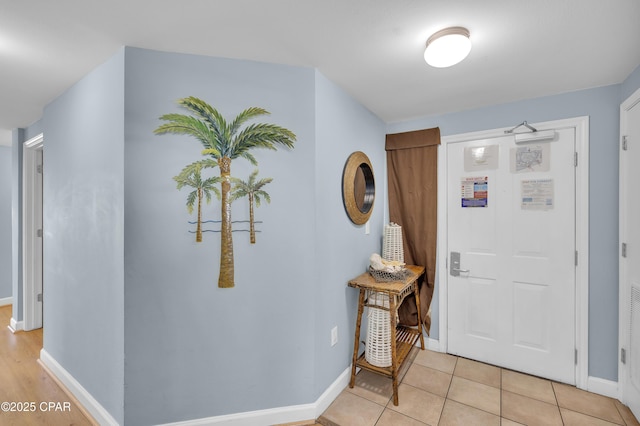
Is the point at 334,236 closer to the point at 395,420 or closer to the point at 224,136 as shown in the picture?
the point at 224,136

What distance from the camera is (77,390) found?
1979 mm

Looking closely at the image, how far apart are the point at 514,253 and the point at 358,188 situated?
1409 millimetres

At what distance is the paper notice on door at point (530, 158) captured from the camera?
87.1 inches

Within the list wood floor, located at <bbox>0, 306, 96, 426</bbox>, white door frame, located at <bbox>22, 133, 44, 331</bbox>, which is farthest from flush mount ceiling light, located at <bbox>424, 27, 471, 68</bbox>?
white door frame, located at <bbox>22, 133, 44, 331</bbox>

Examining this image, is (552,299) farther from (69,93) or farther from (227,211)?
(69,93)

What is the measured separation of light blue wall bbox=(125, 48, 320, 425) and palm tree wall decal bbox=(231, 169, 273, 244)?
4cm

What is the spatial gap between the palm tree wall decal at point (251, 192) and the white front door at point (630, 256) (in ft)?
7.75

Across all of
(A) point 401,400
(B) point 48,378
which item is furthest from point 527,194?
(B) point 48,378

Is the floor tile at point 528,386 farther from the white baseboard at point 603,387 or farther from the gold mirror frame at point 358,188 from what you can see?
the gold mirror frame at point 358,188

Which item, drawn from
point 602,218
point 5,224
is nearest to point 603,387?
point 602,218

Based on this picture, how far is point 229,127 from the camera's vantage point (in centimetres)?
172

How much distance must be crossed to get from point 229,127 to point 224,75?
32 cm

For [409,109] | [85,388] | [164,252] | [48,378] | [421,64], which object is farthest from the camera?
[409,109]

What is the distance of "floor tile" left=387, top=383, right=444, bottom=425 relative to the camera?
6.03 feet
